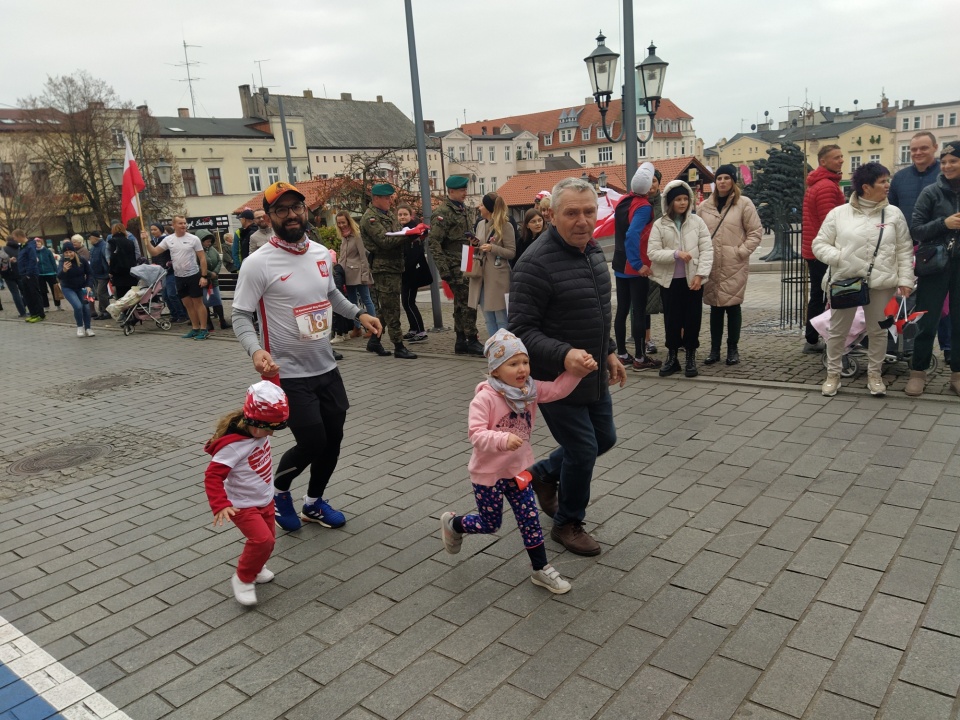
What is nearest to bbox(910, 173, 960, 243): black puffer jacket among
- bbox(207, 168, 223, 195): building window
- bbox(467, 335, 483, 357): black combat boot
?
bbox(467, 335, 483, 357): black combat boot

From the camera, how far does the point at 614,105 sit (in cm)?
8844

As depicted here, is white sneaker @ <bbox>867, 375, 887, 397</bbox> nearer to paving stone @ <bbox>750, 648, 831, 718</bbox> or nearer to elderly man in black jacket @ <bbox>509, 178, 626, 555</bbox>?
elderly man in black jacket @ <bbox>509, 178, 626, 555</bbox>

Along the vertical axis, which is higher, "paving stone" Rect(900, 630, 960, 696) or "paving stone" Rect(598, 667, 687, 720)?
"paving stone" Rect(900, 630, 960, 696)

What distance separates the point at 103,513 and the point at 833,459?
508 cm

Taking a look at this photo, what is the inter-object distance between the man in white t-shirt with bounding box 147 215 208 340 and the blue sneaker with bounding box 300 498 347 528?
8.95m

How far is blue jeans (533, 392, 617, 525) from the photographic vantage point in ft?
12.3

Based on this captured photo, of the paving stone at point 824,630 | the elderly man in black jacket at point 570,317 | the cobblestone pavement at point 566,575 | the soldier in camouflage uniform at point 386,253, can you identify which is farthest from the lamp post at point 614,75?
the paving stone at point 824,630

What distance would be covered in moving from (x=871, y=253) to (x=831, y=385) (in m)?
1.17

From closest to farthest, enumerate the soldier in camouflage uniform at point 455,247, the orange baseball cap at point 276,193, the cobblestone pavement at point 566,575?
the cobblestone pavement at point 566,575 → the orange baseball cap at point 276,193 → the soldier in camouflage uniform at point 455,247

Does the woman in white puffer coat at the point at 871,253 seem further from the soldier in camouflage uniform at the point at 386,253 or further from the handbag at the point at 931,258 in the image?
the soldier in camouflage uniform at the point at 386,253

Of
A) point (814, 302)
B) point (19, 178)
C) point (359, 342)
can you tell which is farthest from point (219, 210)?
point (814, 302)

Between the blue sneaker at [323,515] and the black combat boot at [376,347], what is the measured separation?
5.62 meters

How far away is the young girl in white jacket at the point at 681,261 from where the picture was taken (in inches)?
283

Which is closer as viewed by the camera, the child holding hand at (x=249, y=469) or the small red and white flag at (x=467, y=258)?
the child holding hand at (x=249, y=469)
